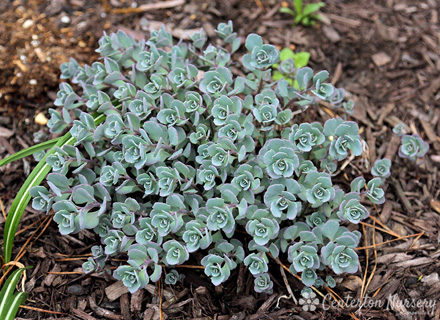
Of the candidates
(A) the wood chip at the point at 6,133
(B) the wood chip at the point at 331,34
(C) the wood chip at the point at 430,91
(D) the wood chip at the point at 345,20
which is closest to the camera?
(A) the wood chip at the point at 6,133

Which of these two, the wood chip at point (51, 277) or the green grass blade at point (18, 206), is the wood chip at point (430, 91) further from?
the wood chip at point (51, 277)

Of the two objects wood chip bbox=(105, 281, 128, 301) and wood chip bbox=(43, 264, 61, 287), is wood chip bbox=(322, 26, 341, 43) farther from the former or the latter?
wood chip bbox=(43, 264, 61, 287)

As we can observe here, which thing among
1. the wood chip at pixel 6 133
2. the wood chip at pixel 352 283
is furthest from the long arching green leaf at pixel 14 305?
the wood chip at pixel 352 283

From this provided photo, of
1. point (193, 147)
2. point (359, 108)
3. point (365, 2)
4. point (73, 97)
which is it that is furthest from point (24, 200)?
point (365, 2)

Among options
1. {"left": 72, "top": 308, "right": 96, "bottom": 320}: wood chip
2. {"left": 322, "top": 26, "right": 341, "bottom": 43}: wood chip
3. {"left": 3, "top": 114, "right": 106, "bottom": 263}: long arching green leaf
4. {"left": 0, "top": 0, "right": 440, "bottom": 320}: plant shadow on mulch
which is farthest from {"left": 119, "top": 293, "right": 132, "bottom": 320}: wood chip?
{"left": 322, "top": 26, "right": 341, "bottom": 43}: wood chip

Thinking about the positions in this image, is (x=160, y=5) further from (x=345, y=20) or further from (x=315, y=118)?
(x=315, y=118)

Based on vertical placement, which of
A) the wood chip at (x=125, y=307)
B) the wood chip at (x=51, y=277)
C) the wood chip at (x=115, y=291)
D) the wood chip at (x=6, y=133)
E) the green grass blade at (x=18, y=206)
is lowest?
the wood chip at (x=125, y=307)

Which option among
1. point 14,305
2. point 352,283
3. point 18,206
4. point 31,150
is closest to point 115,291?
point 14,305
